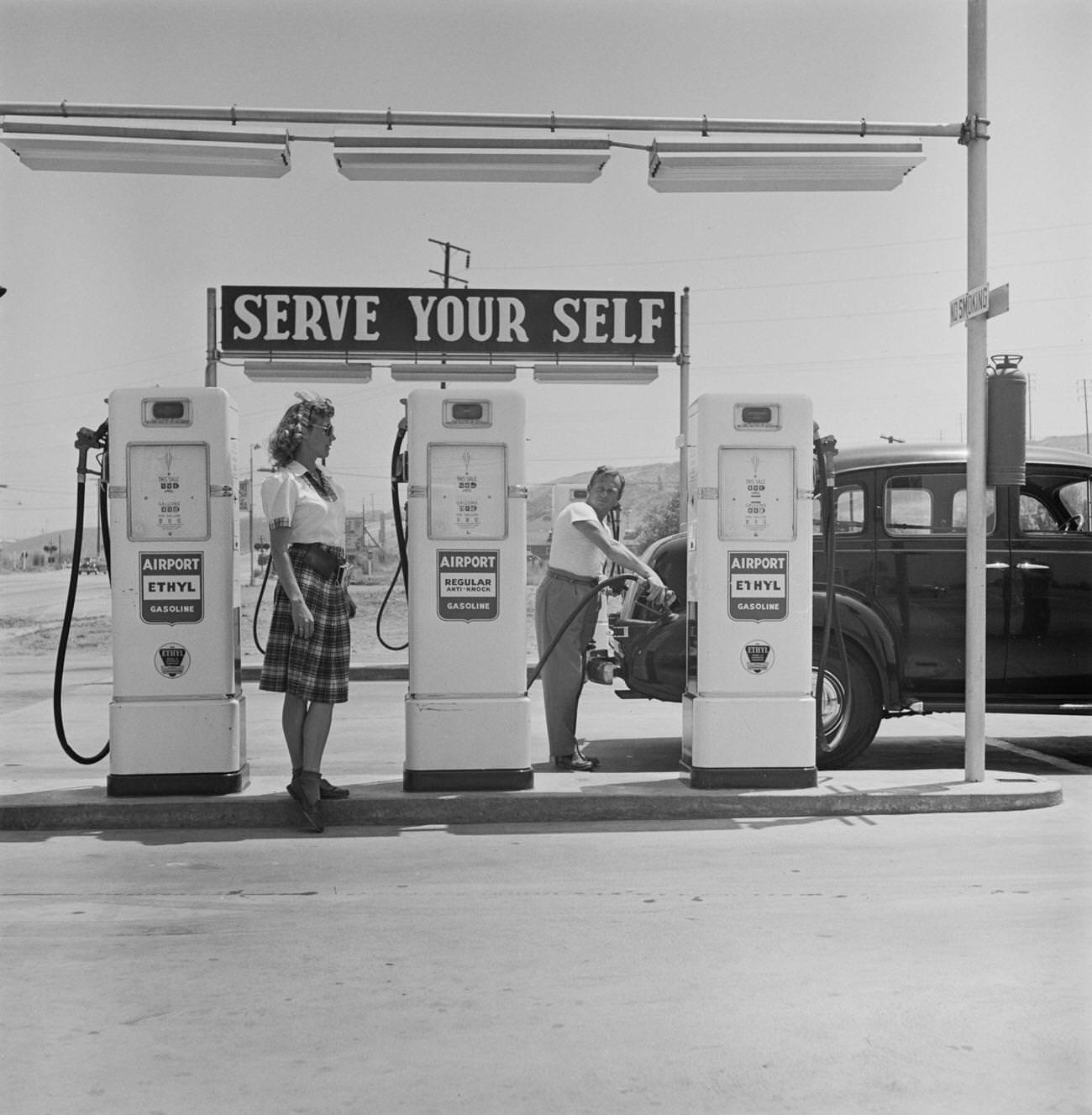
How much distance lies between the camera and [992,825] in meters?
6.83

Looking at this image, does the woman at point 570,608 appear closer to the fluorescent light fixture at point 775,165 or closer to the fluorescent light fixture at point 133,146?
the fluorescent light fixture at point 775,165

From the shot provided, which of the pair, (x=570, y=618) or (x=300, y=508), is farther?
(x=570, y=618)

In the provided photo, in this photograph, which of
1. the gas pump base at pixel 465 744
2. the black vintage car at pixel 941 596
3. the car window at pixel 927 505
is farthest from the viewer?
the car window at pixel 927 505

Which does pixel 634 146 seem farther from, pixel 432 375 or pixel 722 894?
pixel 432 375

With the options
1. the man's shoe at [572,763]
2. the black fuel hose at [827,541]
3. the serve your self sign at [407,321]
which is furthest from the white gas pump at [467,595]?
the serve your self sign at [407,321]

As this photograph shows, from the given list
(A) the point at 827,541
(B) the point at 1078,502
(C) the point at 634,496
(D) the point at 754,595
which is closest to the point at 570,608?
(D) the point at 754,595

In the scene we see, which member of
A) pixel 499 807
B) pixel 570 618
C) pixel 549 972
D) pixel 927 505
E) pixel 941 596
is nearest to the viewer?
pixel 549 972

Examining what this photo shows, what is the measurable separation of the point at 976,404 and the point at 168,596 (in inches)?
176

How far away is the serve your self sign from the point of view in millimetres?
14344

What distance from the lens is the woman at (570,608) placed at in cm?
795

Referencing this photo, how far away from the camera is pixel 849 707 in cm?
841

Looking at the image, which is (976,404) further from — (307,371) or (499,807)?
(307,371)

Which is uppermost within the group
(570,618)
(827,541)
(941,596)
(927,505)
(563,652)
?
(927,505)

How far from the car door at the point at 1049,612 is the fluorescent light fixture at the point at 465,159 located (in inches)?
142
